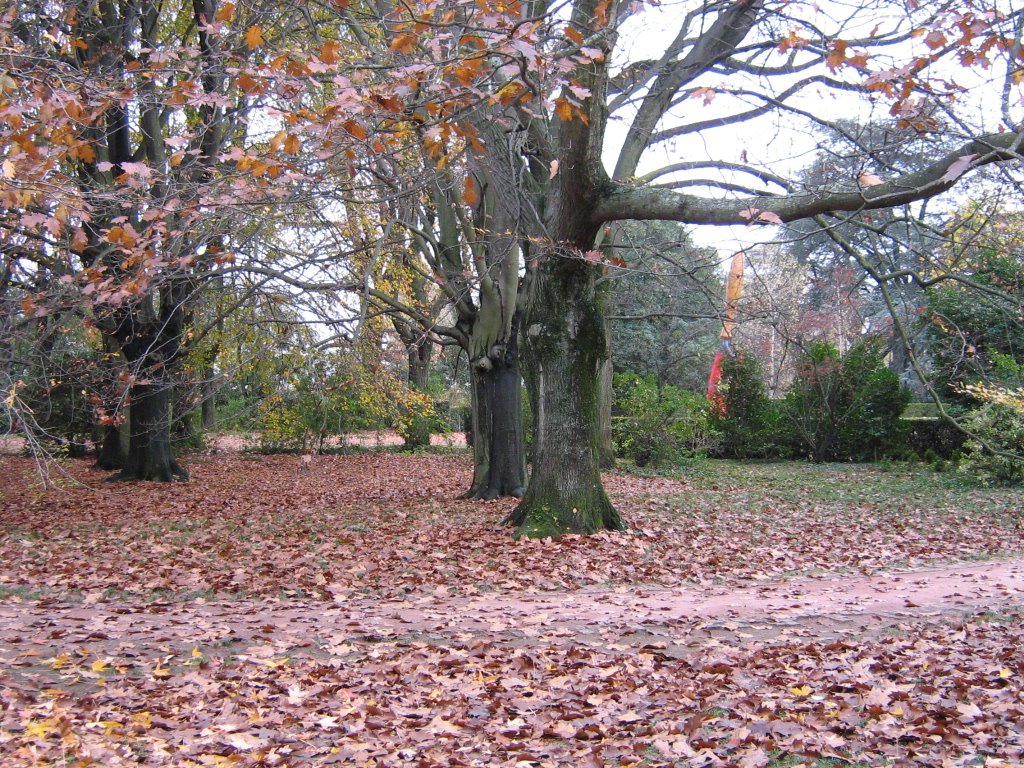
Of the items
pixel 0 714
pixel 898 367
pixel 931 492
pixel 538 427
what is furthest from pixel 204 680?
pixel 898 367

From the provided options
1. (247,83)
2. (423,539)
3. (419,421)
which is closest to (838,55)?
(247,83)

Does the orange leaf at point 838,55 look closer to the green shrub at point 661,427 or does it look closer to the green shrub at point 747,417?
the green shrub at point 661,427

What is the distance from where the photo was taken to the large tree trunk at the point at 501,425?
1330cm

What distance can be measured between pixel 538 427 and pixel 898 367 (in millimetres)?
23494

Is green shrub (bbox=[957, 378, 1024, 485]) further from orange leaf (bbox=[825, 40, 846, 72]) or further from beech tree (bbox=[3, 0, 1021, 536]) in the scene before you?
orange leaf (bbox=[825, 40, 846, 72])

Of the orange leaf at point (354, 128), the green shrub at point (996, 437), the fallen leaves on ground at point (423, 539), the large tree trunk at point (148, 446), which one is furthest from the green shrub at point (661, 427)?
the orange leaf at point (354, 128)

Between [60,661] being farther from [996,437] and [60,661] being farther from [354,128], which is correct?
[996,437]

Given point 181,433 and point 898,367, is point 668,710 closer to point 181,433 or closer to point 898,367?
point 181,433

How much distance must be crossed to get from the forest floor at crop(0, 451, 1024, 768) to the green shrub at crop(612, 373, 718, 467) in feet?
26.3

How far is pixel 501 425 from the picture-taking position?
13430 millimetres

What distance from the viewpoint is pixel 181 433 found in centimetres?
2147

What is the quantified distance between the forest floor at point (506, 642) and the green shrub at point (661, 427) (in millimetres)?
8016

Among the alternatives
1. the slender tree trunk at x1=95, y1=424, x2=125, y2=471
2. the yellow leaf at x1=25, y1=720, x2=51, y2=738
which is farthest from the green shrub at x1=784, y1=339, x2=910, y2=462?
the yellow leaf at x1=25, y1=720, x2=51, y2=738

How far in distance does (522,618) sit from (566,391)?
12.9 feet
